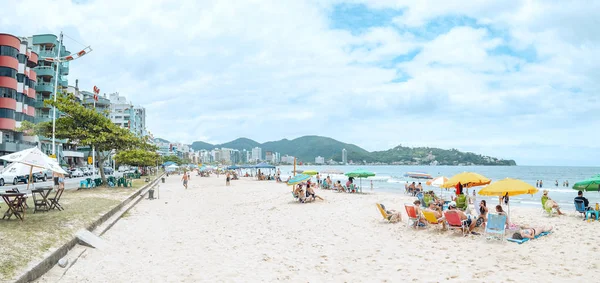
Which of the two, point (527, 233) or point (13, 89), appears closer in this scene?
point (527, 233)

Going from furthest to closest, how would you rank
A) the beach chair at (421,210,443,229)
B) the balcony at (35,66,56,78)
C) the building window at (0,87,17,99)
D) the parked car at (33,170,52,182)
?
the balcony at (35,66,56,78) → the building window at (0,87,17,99) → the parked car at (33,170,52,182) → the beach chair at (421,210,443,229)

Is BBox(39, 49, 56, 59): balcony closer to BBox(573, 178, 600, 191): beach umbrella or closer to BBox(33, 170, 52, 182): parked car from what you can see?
BBox(33, 170, 52, 182): parked car

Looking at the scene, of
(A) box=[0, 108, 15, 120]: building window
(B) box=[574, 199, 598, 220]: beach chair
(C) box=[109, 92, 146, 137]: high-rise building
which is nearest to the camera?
(B) box=[574, 199, 598, 220]: beach chair

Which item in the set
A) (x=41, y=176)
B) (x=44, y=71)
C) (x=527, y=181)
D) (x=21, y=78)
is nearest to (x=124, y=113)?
(x=44, y=71)

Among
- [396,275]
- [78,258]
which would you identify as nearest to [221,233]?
[78,258]

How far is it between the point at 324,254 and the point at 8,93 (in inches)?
1684

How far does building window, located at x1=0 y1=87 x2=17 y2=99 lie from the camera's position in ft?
122

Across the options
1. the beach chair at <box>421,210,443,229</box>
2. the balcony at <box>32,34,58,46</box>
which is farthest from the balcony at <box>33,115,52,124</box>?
→ the beach chair at <box>421,210,443,229</box>

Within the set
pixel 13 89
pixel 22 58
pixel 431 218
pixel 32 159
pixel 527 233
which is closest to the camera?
pixel 527 233

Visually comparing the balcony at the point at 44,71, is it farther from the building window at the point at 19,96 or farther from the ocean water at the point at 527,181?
the ocean water at the point at 527,181

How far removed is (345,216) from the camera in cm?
1459

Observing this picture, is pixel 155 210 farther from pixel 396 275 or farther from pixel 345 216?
pixel 396 275

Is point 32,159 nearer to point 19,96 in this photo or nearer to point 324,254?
point 324,254

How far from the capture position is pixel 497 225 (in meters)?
9.36
